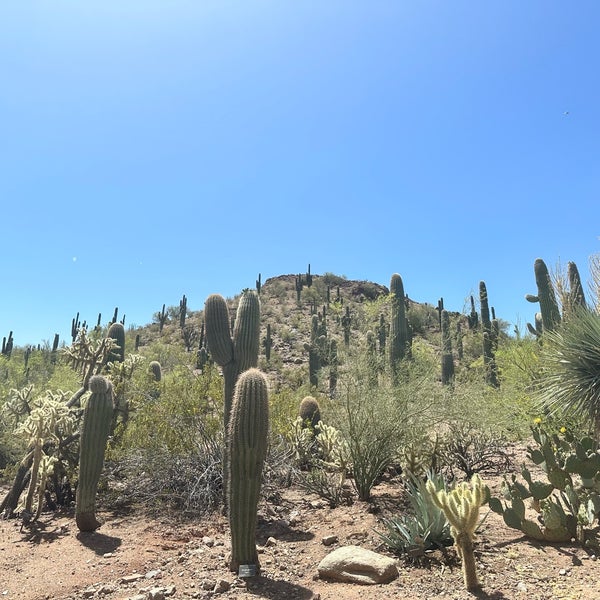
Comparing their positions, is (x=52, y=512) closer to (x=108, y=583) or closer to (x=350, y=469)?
(x=108, y=583)

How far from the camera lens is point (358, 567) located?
14.6 ft

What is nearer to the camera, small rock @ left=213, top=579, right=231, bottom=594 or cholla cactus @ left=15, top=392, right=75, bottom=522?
small rock @ left=213, top=579, right=231, bottom=594

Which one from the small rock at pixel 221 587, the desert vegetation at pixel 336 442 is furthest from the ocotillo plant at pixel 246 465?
the small rock at pixel 221 587

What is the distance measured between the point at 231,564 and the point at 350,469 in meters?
2.85

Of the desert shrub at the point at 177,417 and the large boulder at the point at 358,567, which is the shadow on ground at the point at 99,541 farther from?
the large boulder at the point at 358,567

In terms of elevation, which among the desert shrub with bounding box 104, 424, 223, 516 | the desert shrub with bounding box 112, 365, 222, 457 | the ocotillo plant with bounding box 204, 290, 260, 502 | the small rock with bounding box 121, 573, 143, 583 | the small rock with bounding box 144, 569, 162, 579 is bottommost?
the small rock with bounding box 121, 573, 143, 583

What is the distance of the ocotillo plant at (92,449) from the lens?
6527 millimetres

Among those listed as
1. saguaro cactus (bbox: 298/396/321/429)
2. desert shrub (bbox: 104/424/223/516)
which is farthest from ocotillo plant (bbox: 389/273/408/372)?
desert shrub (bbox: 104/424/223/516)

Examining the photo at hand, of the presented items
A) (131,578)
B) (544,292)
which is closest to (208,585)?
(131,578)

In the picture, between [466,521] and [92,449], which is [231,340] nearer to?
[92,449]

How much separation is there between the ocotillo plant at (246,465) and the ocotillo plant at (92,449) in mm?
2740

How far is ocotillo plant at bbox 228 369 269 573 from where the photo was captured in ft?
15.8

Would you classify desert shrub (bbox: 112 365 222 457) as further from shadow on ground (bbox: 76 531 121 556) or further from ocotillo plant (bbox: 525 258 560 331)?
ocotillo plant (bbox: 525 258 560 331)

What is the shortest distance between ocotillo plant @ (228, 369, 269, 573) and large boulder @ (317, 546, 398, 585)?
74cm
